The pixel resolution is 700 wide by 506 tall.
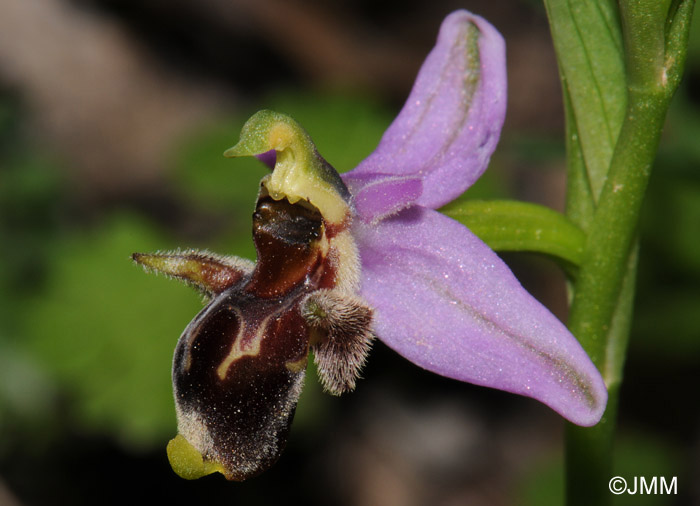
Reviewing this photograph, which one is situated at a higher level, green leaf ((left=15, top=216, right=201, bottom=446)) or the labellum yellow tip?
the labellum yellow tip

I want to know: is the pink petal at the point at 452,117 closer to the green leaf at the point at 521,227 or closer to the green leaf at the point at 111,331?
the green leaf at the point at 521,227

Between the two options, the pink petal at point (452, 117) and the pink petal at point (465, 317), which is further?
the pink petal at point (452, 117)

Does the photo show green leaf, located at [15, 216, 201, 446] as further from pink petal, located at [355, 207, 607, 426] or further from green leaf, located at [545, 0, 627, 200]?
green leaf, located at [545, 0, 627, 200]

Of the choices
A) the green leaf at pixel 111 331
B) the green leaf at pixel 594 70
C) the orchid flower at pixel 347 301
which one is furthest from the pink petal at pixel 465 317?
the green leaf at pixel 111 331

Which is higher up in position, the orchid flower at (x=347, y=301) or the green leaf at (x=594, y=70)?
the green leaf at (x=594, y=70)

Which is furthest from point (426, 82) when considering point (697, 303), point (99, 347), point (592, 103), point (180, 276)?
point (697, 303)

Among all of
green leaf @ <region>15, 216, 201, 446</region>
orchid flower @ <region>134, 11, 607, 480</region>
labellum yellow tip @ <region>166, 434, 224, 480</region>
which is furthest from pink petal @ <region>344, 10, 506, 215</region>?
green leaf @ <region>15, 216, 201, 446</region>

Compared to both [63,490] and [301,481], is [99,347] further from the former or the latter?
[301,481]
